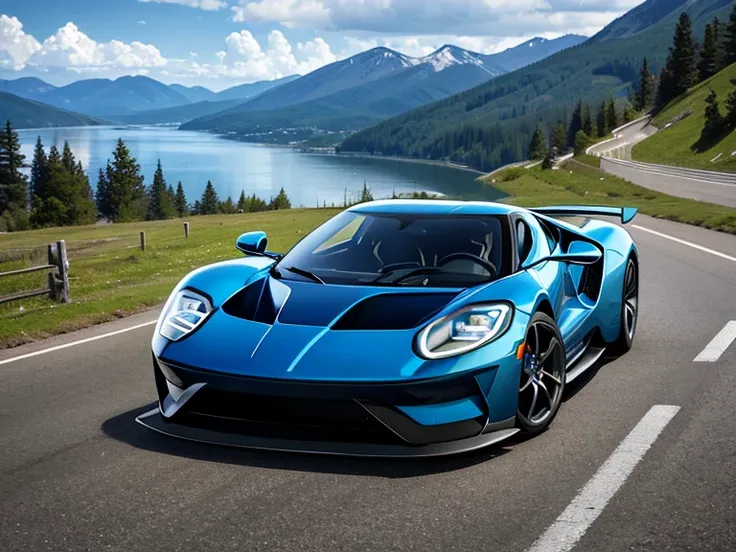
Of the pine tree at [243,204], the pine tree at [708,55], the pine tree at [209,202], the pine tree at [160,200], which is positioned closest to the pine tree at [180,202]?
the pine tree at [209,202]

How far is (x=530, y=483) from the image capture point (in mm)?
4363

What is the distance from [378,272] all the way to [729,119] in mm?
88753

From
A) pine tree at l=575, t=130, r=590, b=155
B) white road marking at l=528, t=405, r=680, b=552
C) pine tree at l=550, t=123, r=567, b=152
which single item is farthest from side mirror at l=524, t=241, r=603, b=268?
pine tree at l=550, t=123, r=567, b=152

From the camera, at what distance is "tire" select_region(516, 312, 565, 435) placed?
4.95 m

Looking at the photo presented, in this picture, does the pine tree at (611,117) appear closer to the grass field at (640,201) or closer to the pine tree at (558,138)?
the pine tree at (558,138)

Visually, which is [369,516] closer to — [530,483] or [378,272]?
[530,483]

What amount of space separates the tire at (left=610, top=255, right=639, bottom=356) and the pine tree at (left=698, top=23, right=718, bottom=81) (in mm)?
130451

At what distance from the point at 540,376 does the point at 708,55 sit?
5308 inches

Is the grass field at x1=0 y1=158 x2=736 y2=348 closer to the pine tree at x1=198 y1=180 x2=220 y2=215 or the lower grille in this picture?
the lower grille

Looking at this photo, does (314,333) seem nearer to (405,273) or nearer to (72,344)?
(405,273)

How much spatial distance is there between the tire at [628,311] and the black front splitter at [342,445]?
3.12 metres

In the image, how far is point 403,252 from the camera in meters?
5.91

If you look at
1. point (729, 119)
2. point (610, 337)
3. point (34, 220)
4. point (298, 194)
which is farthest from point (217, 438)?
point (298, 194)

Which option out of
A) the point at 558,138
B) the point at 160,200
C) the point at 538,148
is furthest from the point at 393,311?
the point at 558,138
